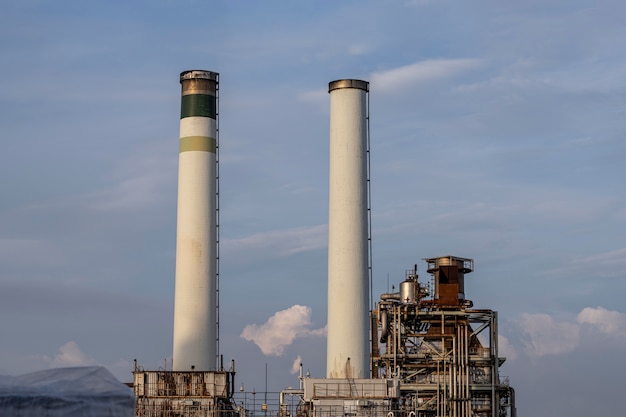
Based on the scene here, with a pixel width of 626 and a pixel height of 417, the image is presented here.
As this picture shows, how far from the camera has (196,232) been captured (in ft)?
290

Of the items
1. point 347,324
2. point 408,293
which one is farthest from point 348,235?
point 408,293

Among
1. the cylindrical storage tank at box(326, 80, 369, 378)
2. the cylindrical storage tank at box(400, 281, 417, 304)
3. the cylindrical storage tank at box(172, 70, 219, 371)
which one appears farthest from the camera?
the cylindrical storage tank at box(400, 281, 417, 304)

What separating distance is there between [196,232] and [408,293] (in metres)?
20.2

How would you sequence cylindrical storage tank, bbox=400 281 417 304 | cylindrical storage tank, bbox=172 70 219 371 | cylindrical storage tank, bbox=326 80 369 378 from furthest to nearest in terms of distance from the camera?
cylindrical storage tank, bbox=400 281 417 304 → cylindrical storage tank, bbox=172 70 219 371 → cylindrical storage tank, bbox=326 80 369 378

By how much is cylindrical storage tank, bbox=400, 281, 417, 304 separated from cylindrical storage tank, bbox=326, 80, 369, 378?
15887 mm

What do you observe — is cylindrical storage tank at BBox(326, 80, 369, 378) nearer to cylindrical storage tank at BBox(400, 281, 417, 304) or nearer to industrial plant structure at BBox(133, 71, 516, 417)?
industrial plant structure at BBox(133, 71, 516, 417)

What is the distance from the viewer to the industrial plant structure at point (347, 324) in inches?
3118

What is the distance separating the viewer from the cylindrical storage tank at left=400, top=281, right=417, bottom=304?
314ft

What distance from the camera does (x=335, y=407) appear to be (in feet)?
255

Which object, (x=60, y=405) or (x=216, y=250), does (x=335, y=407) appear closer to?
(x=216, y=250)

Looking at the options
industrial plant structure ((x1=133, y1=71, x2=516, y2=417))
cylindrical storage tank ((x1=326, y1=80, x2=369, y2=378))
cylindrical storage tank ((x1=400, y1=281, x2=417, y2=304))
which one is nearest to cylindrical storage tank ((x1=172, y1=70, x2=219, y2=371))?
industrial plant structure ((x1=133, y1=71, x2=516, y2=417))

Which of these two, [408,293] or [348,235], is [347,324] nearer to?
[348,235]

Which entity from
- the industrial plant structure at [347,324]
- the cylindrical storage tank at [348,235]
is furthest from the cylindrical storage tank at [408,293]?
the cylindrical storage tank at [348,235]

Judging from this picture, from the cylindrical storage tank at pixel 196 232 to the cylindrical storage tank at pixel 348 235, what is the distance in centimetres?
1224
